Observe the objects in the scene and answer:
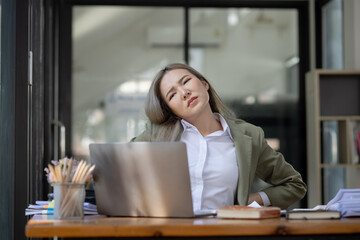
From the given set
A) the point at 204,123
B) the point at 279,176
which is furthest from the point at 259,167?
the point at 204,123

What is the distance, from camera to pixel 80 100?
627 cm

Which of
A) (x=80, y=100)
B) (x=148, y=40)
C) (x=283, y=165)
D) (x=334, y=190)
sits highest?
(x=148, y=40)

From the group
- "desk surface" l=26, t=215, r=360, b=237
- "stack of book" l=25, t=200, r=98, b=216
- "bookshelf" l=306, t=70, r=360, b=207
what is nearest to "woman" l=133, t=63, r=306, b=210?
"stack of book" l=25, t=200, r=98, b=216

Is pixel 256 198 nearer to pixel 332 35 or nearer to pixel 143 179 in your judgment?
pixel 143 179

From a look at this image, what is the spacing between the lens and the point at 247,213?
205 centimetres

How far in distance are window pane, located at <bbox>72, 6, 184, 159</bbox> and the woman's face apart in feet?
11.4

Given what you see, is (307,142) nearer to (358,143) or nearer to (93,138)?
(358,143)

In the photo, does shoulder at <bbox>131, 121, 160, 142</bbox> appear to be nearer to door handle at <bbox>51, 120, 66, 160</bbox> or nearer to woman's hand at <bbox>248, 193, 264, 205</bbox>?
woman's hand at <bbox>248, 193, 264, 205</bbox>

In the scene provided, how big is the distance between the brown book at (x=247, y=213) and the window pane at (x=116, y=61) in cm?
420

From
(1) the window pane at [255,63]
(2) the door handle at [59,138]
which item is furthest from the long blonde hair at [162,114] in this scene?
(1) the window pane at [255,63]

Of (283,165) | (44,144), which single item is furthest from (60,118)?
(283,165)

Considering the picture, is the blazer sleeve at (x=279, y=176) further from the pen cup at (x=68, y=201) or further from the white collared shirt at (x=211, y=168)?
the pen cup at (x=68, y=201)

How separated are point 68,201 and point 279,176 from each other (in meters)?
1.12

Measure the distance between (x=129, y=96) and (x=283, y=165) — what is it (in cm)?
357
